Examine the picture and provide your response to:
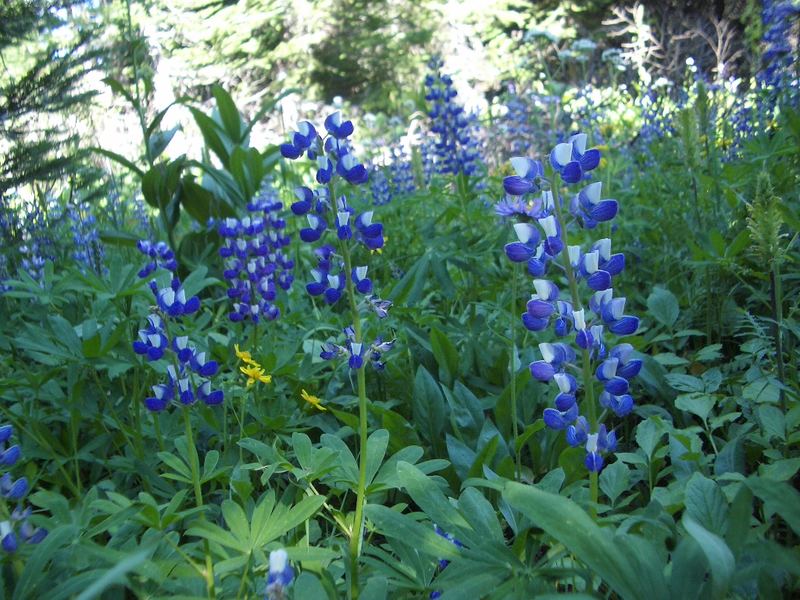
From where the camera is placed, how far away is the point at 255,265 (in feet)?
8.32

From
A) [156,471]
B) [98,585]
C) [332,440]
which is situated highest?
[98,585]

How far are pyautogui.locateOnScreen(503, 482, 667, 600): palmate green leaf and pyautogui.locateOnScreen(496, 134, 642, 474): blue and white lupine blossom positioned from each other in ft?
0.94

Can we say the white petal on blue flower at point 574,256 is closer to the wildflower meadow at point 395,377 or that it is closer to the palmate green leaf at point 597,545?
the wildflower meadow at point 395,377

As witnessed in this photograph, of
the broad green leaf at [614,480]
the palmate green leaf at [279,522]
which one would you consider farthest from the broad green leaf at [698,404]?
the palmate green leaf at [279,522]

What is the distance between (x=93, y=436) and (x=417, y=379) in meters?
1.00

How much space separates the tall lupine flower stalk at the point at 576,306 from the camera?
1.27 metres

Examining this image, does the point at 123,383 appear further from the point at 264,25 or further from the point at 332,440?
the point at 264,25

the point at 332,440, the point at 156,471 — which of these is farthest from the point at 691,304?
the point at 156,471

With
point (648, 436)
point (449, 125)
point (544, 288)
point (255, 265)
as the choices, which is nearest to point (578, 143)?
point (544, 288)

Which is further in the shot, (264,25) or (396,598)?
(264,25)

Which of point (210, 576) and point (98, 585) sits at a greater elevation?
point (98, 585)

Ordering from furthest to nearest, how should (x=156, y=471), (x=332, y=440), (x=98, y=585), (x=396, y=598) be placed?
(x=156, y=471) < (x=332, y=440) < (x=396, y=598) < (x=98, y=585)

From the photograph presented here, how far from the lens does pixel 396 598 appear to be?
4.16 feet

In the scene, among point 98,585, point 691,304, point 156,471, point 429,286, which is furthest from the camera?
point 429,286
